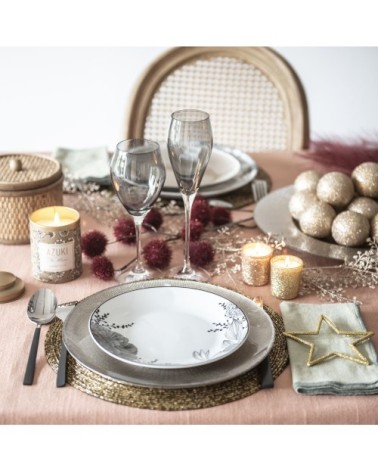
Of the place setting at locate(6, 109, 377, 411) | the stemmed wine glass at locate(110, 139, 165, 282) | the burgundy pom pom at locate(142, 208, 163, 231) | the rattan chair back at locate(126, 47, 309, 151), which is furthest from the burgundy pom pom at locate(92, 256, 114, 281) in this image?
the rattan chair back at locate(126, 47, 309, 151)

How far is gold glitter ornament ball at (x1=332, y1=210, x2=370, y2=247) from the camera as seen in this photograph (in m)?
1.31

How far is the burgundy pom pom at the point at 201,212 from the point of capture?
4.75 feet

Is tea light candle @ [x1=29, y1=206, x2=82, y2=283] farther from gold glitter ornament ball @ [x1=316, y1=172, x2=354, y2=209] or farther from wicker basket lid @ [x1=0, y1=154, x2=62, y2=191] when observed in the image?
gold glitter ornament ball @ [x1=316, y1=172, x2=354, y2=209]

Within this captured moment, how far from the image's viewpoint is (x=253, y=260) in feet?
4.06

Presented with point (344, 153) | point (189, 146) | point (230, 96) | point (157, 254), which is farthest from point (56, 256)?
point (230, 96)

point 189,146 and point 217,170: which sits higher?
point 189,146

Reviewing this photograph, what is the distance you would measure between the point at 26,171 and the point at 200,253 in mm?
356

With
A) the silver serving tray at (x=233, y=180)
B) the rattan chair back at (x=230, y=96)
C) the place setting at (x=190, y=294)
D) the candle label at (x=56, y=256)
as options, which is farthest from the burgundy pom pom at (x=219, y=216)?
the rattan chair back at (x=230, y=96)

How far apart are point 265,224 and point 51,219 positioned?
0.39 meters

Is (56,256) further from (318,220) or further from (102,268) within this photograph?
(318,220)

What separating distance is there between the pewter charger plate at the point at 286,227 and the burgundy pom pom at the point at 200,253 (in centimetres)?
12

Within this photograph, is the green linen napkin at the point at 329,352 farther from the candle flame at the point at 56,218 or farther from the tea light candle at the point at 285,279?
the candle flame at the point at 56,218

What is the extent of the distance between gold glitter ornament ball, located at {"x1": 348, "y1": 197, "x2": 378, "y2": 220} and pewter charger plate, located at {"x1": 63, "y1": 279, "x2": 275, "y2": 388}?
321 mm

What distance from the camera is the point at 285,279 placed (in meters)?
1.20
